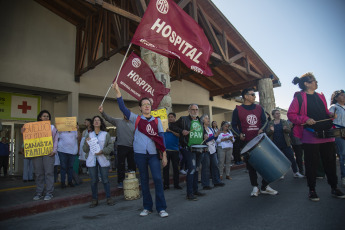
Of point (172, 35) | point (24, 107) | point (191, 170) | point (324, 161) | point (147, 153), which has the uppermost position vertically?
point (172, 35)

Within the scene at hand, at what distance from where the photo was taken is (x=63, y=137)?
5.74 m

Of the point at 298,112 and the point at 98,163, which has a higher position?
the point at 298,112

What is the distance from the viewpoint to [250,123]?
4.11m

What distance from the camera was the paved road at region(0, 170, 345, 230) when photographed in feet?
8.63

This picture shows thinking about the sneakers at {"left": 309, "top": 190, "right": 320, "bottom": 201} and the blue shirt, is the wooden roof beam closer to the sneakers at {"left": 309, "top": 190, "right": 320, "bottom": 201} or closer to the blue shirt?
the blue shirt

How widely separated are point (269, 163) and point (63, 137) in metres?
4.89

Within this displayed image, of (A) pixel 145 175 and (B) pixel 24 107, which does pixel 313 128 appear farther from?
(B) pixel 24 107

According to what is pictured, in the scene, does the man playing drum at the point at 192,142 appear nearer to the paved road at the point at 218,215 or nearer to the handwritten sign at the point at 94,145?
the paved road at the point at 218,215

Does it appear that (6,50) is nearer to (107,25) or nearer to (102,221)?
(107,25)

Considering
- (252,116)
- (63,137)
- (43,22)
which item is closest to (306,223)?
Result: (252,116)

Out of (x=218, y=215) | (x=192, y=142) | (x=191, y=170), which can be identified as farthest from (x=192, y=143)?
(x=218, y=215)

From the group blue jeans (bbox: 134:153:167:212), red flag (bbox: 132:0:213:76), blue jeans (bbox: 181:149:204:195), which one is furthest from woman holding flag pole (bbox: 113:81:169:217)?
red flag (bbox: 132:0:213:76)

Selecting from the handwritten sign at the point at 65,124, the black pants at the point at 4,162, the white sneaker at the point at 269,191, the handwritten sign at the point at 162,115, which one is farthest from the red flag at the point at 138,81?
the black pants at the point at 4,162

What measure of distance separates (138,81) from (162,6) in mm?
1875
